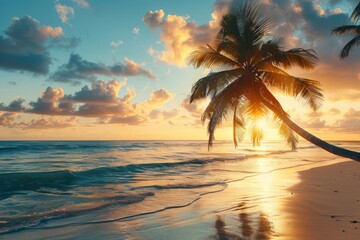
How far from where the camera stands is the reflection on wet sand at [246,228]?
6.25 meters

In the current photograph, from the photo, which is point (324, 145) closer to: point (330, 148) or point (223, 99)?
point (330, 148)

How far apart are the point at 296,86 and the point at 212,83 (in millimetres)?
2630

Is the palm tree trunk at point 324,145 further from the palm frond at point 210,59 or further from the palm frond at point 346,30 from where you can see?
the palm frond at point 346,30

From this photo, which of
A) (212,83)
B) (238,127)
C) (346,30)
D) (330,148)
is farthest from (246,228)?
(346,30)

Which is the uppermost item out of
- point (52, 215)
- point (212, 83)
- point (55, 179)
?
point (212, 83)

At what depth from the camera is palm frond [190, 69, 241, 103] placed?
1010cm

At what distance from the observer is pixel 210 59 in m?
11.0

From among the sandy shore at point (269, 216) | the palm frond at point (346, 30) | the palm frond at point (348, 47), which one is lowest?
the sandy shore at point (269, 216)

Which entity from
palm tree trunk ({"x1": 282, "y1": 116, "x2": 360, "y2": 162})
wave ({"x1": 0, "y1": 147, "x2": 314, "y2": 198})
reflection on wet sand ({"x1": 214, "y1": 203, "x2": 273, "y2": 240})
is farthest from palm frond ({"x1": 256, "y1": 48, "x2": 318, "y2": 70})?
wave ({"x1": 0, "y1": 147, "x2": 314, "y2": 198})

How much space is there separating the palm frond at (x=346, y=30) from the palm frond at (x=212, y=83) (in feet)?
25.1

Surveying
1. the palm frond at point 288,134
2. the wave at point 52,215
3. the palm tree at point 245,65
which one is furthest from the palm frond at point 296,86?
the wave at point 52,215

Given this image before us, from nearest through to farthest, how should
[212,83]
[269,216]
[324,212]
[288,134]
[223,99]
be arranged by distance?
1. [269,216]
2. [324,212]
3. [223,99]
4. [212,83]
5. [288,134]

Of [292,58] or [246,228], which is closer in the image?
[246,228]

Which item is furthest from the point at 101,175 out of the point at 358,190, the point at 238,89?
the point at 358,190
